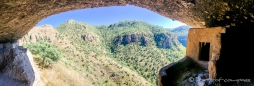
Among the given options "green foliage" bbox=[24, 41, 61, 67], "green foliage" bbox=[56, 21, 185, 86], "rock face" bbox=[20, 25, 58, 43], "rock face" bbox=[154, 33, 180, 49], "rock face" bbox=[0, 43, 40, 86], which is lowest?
"rock face" bbox=[154, 33, 180, 49]

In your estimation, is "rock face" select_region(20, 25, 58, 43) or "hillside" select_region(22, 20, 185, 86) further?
"rock face" select_region(20, 25, 58, 43)

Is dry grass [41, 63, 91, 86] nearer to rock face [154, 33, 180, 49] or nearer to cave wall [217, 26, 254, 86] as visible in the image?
cave wall [217, 26, 254, 86]

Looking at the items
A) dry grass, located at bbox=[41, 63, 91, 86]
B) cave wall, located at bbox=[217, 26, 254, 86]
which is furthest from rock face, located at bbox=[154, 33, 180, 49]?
cave wall, located at bbox=[217, 26, 254, 86]

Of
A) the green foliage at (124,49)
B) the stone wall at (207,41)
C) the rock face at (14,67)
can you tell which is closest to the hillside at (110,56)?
the green foliage at (124,49)

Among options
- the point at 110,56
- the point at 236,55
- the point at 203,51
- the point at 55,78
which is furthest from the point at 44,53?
the point at 110,56

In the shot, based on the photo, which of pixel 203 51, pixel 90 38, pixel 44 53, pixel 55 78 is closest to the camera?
pixel 203 51

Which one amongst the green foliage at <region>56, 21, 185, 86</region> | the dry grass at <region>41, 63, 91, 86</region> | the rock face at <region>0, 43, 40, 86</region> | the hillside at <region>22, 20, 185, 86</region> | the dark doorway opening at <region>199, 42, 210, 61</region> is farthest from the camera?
the green foliage at <region>56, 21, 185, 86</region>

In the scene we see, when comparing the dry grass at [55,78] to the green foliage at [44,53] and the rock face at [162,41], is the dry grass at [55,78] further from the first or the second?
the rock face at [162,41]

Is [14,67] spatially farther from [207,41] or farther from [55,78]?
[207,41]
